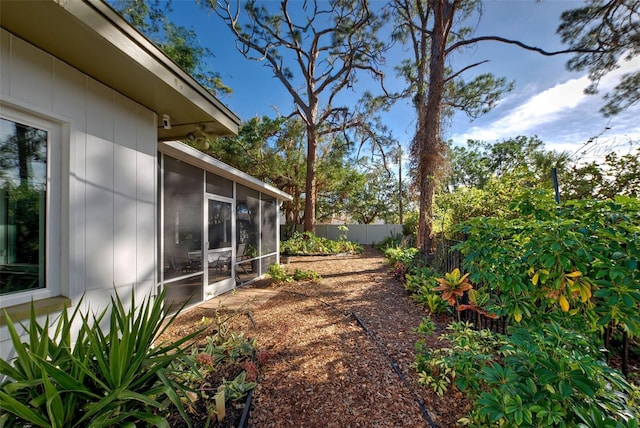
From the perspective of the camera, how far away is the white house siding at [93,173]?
1.72 m

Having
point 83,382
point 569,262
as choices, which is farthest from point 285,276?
point 569,262

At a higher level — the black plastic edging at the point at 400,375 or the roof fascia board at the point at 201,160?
the roof fascia board at the point at 201,160

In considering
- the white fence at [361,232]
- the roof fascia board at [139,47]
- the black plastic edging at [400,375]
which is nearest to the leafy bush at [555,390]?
the black plastic edging at [400,375]

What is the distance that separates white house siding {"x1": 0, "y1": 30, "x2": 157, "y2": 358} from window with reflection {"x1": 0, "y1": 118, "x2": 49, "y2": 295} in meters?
0.10

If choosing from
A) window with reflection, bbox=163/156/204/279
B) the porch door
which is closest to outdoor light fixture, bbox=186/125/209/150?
window with reflection, bbox=163/156/204/279

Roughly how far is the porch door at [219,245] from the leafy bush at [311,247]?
562 cm

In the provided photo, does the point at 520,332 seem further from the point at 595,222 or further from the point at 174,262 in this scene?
the point at 174,262

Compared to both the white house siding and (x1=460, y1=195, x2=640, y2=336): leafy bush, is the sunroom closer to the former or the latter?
the white house siding

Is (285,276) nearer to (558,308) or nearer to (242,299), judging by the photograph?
(242,299)

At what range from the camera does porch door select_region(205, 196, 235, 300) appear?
4.73 m

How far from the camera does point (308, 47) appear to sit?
38.6ft

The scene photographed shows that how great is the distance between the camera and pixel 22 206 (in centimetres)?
175

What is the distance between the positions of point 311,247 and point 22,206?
9.85 meters

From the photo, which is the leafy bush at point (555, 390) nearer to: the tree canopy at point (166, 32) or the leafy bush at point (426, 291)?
the leafy bush at point (426, 291)
